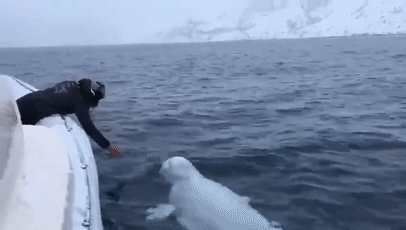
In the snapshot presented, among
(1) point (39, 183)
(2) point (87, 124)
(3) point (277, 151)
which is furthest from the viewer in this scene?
(3) point (277, 151)

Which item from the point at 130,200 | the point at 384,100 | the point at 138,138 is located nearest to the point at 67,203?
the point at 130,200

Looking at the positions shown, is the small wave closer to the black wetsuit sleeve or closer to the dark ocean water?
the dark ocean water

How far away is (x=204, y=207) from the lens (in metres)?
6.36

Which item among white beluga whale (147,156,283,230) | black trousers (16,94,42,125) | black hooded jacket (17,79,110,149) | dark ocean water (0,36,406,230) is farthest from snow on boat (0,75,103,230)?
black trousers (16,94,42,125)

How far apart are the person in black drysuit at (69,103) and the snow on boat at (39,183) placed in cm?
166

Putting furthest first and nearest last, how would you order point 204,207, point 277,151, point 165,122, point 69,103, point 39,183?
point 165,122
point 277,151
point 69,103
point 204,207
point 39,183

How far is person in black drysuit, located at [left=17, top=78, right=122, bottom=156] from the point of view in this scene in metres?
7.56

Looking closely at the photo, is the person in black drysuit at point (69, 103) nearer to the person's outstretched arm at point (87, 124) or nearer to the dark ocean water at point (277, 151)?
the person's outstretched arm at point (87, 124)

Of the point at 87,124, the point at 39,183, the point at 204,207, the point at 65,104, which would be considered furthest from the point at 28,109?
the point at 39,183

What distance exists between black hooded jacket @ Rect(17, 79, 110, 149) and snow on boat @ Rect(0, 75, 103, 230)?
1661mm

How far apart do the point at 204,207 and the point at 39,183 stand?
2.65 m

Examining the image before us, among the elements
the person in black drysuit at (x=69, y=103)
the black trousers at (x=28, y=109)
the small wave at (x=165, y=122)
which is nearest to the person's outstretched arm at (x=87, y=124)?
the person in black drysuit at (x=69, y=103)

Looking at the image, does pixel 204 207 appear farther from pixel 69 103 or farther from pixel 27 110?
pixel 27 110

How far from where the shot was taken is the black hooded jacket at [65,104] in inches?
298
